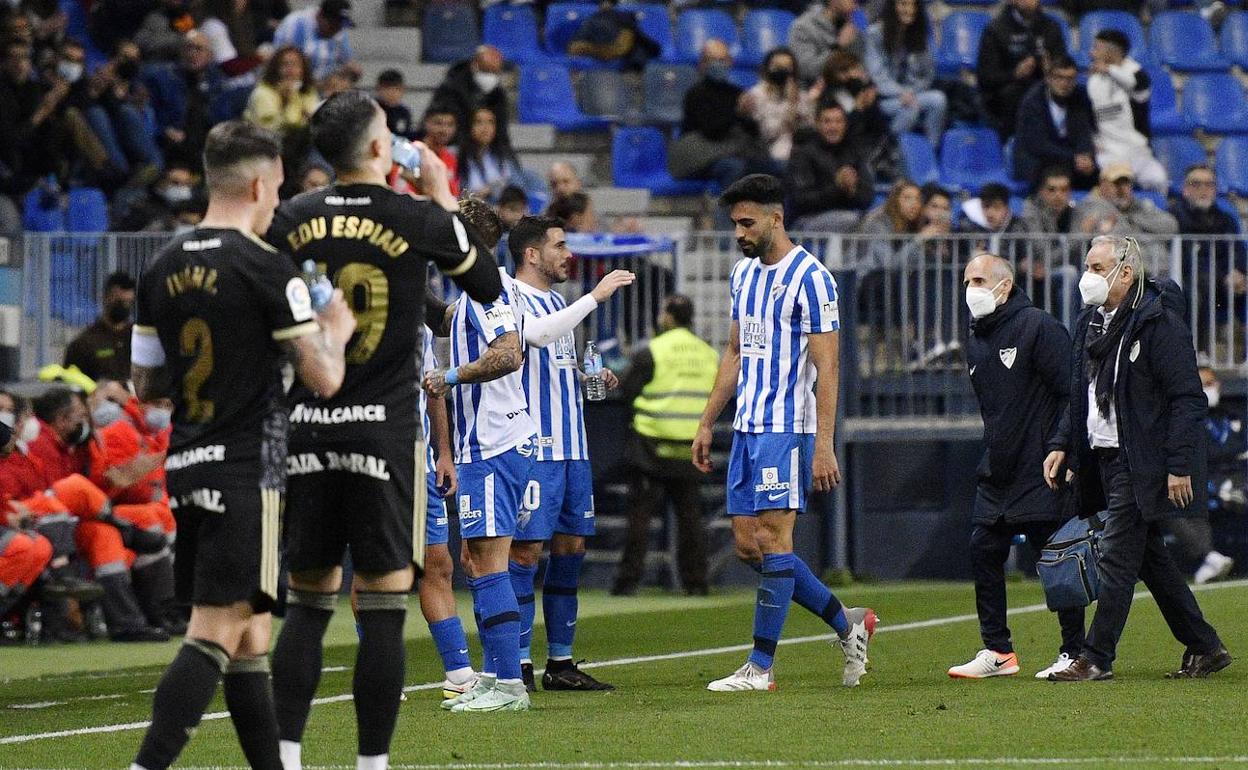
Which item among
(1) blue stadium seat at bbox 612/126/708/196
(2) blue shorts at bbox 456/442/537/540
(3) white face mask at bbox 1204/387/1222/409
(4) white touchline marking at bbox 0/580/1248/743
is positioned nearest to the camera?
(4) white touchline marking at bbox 0/580/1248/743

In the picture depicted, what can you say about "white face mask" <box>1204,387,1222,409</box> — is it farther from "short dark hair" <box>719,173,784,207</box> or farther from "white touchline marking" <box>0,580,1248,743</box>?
"short dark hair" <box>719,173,784,207</box>

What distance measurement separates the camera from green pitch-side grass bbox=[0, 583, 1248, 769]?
7324mm

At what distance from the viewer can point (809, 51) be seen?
20438 millimetres

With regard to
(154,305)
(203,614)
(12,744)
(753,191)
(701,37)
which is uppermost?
(701,37)

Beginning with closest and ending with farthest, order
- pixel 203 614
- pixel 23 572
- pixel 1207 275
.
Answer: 1. pixel 203 614
2. pixel 23 572
3. pixel 1207 275

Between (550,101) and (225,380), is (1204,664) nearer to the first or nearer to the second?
(225,380)

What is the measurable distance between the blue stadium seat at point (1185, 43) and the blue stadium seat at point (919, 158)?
3.56 meters

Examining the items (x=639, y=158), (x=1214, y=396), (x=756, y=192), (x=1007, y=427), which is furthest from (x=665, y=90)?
(x=756, y=192)

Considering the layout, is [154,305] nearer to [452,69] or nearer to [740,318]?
[740,318]

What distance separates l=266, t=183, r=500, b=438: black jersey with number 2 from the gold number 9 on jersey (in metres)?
0.40

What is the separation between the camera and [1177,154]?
69.7 ft

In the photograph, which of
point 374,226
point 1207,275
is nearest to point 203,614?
point 374,226

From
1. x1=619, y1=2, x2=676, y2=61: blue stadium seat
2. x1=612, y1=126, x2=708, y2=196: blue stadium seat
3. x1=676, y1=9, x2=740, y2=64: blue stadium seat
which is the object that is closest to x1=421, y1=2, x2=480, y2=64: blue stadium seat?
x1=619, y1=2, x2=676, y2=61: blue stadium seat

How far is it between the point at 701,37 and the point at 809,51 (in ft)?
4.61
